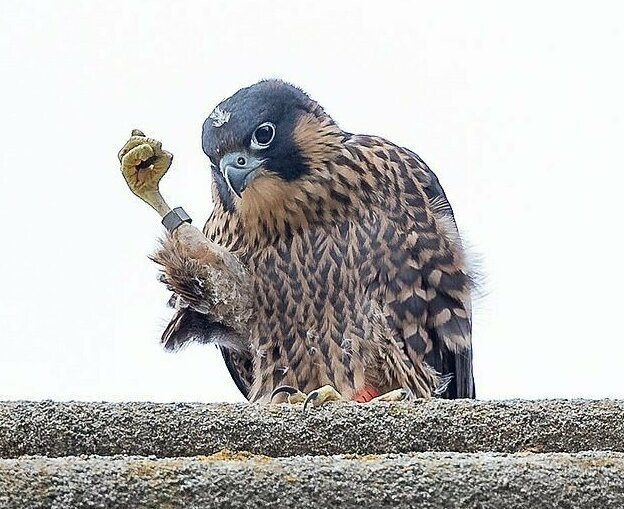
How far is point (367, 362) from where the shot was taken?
1.65m

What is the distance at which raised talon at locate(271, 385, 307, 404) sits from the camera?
1505mm

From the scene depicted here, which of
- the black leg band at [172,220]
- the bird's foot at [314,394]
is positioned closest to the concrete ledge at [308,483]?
the bird's foot at [314,394]

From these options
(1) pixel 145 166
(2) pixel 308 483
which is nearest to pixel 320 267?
(1) pixel 145 166

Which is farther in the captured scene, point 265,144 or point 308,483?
point 265,144

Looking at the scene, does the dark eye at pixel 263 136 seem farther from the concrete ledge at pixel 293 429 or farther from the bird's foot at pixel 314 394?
the concrete ledge at pixel 293 429

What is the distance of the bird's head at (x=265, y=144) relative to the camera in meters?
1.62

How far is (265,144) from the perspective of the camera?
5.43 feet

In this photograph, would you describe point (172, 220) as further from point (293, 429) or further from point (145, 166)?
point (293, 429)

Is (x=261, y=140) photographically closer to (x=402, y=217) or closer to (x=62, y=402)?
(x=402, y=217)

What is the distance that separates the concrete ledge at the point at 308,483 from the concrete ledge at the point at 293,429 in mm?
242

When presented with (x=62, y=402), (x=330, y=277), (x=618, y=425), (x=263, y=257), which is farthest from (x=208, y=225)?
(x=618, y=425)

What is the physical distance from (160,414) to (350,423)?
0.17m

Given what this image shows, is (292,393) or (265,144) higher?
(265,144)

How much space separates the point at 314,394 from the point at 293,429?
343 mm
